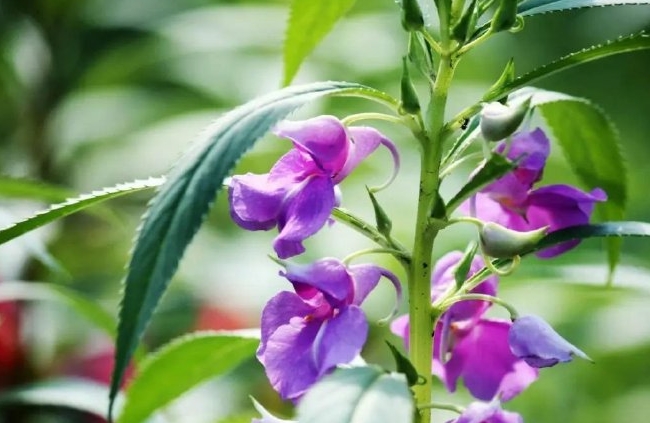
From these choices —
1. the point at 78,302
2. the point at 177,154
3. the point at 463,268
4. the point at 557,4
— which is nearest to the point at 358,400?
the point at 463,268

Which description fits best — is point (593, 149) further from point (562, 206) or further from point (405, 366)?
point (405, 366)

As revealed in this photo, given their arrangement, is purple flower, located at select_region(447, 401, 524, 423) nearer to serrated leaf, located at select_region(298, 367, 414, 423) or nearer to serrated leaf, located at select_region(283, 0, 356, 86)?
serrated leaf, located at select_region(298, 367, 414, 423)

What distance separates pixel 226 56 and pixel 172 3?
0.16m

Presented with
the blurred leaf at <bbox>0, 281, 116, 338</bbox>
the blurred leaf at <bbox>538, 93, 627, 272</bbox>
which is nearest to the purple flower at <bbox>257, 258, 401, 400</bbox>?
the blurred leaf at <bbox>538, 93, 627, 272</bbox>

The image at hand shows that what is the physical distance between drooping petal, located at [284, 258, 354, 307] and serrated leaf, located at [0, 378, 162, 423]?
49cm

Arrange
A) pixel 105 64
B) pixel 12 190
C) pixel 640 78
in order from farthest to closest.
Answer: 1. pixel 640 78
2. pixel 105 64
3. pixel 12 190

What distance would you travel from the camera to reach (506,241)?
2.01 feet

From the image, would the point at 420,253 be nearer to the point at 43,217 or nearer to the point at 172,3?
the point at 43,217

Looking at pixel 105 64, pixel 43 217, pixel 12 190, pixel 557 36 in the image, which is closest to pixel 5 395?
pixel 12 190

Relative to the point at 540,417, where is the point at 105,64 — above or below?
above

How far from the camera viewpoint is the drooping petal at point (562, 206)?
0.68 metres

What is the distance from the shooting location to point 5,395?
1.17 metres

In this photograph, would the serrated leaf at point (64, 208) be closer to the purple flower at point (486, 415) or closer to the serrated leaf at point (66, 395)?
the purple flower at point (486, 415)

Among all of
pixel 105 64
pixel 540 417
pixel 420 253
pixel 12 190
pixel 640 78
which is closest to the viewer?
pixel 420 253
